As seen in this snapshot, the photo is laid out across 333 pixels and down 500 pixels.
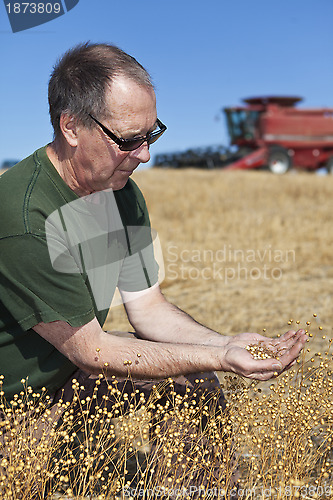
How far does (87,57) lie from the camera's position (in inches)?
90.6

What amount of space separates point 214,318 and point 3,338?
13.4ft

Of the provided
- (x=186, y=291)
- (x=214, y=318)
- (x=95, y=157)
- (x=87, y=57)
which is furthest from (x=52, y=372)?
(x=186, y=291)

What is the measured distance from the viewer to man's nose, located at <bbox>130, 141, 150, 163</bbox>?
2381 millimetres

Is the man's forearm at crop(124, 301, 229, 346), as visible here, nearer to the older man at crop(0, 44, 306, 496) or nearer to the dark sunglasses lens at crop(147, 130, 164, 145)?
the older man at crop(0, 44, 306, 496)

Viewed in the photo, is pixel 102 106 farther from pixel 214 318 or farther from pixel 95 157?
pixel 214 318

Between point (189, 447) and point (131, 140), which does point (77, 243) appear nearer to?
point (131, 140)

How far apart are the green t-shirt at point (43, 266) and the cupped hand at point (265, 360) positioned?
633 mm

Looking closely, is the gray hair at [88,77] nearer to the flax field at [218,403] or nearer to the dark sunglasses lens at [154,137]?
the dark sunglasses lens at [154,137]

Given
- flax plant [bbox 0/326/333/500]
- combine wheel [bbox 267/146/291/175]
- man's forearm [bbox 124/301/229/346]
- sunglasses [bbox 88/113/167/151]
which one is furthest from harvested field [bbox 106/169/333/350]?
combine wheel [bbox 267/146/291/175]

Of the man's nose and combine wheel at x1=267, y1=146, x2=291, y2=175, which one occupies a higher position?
the man's nose

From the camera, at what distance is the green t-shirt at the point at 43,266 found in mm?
2139

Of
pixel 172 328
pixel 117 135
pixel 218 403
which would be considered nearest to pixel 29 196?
pixel 117 135

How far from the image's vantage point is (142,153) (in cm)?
239

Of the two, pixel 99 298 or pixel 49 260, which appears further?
pixel 99 298
